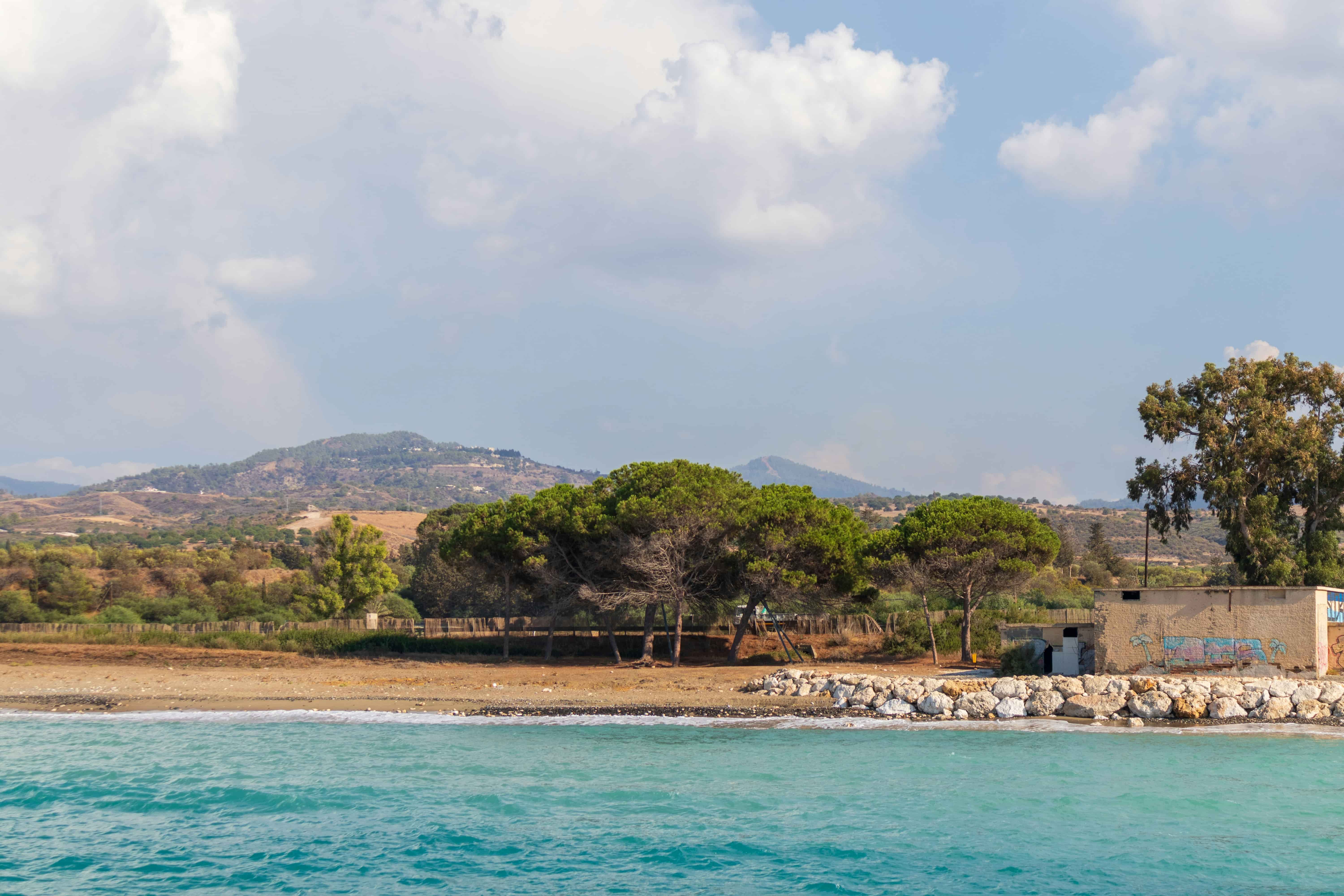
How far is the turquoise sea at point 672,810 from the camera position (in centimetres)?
1404

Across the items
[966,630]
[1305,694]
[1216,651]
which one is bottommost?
[1305,694]

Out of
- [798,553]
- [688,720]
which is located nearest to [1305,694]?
[688,720]

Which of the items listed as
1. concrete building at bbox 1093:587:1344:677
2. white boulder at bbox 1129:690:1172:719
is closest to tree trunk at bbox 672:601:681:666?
concrete building at bbox 1093:587:1344:677

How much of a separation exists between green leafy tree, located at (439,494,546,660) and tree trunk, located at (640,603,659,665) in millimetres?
4697

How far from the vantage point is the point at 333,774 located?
66.8 ft

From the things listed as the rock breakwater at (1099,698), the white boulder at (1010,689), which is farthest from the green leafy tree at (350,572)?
the white boulder at (1010,689)

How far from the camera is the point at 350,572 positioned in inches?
2089

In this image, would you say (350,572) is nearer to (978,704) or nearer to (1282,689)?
(978,704)

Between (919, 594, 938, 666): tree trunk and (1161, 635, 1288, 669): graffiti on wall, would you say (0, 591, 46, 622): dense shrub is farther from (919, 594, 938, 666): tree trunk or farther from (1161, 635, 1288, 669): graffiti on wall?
(1161, 635, 1288, 669): graffiti on wall

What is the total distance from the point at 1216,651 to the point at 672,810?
18166 mm

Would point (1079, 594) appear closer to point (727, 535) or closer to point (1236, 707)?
point (727, 535)

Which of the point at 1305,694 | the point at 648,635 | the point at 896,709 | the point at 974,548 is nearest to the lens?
the point at 1305,694

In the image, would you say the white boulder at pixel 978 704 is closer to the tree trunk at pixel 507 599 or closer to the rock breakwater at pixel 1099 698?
the rock breakwater at pixel 1099 698

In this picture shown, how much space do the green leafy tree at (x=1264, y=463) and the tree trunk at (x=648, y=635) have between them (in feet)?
70.4
